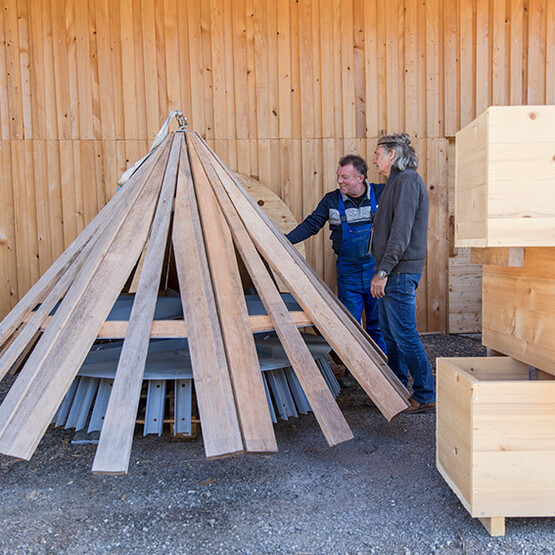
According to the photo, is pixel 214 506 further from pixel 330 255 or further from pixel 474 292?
pixel 474 292

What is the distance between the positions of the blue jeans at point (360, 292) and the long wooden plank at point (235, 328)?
159 cm

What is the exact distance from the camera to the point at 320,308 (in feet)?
10.0

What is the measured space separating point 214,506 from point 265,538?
0.35 m

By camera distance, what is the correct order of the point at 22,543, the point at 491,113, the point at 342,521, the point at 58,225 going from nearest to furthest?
the point at 491,113, the point at 22,543, the point at 342,521, the point at 58,225

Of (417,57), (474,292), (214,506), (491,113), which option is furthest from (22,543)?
(417,57)

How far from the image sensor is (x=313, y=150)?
5.59 metres

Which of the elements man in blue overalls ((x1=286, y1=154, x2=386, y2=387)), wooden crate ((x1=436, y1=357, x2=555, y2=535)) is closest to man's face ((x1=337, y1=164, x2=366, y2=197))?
man in blue overalls ((x1=286, y1=154, x2=386, y2=387))

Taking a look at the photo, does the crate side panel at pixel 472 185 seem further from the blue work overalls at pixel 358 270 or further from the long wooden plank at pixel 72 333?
the blue work overalls at pixel 358 270

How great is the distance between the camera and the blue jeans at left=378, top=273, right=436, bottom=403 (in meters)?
3.38

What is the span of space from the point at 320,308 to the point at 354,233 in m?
1.51

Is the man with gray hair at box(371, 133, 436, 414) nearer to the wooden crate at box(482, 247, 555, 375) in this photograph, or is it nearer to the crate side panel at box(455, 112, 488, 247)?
the wooden crate at box(482, 247, 555, 375)

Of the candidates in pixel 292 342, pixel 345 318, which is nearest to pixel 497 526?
pixel 292 342

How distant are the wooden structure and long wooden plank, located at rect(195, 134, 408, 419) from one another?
1.81 ft

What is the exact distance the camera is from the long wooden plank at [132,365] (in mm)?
2131
